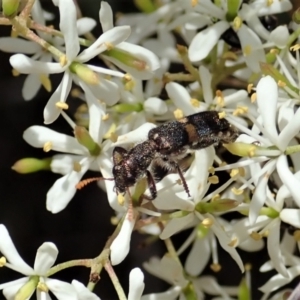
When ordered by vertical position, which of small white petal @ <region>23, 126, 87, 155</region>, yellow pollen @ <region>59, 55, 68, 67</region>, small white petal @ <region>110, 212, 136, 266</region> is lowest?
small white petal @ <region>110, 212, 136, 266</region>

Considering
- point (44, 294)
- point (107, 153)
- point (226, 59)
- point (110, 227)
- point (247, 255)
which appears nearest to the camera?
point (44, 294)

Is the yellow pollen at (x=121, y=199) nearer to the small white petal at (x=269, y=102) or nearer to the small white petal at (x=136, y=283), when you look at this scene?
the small white petal at (x=136, y=283)

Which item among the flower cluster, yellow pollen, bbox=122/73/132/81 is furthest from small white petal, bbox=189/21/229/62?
yellow pollen, bbox=122/73/132/81

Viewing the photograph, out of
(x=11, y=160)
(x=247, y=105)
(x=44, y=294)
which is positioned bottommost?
(x=11, y=160)

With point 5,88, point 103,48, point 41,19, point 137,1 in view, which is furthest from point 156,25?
point 5,88

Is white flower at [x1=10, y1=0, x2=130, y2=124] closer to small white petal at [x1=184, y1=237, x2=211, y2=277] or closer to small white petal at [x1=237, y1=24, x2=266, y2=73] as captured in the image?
small white petal at [x1=237, y1=24, x2=266, y2=73]

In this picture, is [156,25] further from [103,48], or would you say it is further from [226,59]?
[103,48]
